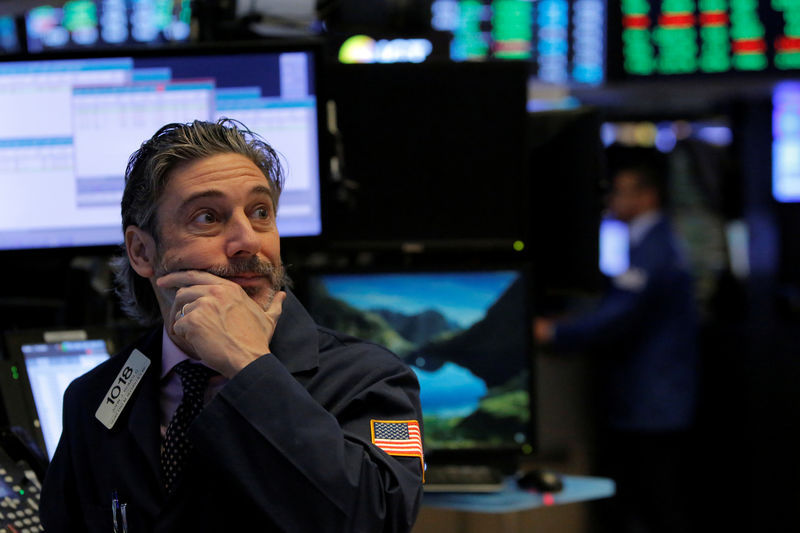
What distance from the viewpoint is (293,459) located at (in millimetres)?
1178

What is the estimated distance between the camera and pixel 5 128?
2000 millimetres

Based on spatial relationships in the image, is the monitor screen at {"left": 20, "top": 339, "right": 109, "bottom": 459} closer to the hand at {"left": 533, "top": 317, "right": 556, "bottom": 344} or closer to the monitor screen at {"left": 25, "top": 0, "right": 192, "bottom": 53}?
the monitor screen at {"left": 25, "top": 0, "right": 192, "bottom": 53}

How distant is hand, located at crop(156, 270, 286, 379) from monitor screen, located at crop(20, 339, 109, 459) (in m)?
0.65

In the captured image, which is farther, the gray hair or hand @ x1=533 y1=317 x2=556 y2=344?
hand @ x1=533 y1=317 x2=556 y2=344

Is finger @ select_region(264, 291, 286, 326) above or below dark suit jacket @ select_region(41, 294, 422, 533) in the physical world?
above

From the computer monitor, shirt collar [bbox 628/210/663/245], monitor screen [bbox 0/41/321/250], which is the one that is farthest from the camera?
shirt collar [bbox 628/210/663/245]

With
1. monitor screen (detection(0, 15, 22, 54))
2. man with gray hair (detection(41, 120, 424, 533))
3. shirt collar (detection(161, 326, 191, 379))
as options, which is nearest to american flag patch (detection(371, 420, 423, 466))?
man with gray hair (detection(41, 120, 424, 533))

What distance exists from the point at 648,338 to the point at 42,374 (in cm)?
293

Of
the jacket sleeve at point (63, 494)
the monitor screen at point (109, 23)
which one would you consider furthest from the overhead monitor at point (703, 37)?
the jacket sleeve at point (63, 494)

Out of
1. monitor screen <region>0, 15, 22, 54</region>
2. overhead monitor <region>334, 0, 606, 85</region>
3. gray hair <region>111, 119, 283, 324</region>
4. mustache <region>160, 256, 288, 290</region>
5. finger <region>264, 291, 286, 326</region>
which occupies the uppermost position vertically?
overhead monitor <region>334, 0, 606, 85</region>

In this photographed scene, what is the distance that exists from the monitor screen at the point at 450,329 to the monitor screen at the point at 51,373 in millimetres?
529

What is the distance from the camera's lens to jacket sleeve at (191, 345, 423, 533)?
1.18 meters

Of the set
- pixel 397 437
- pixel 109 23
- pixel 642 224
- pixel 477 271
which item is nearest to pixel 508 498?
pixel 477 271

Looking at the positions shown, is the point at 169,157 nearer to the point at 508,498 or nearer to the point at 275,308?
the point at 275,308
